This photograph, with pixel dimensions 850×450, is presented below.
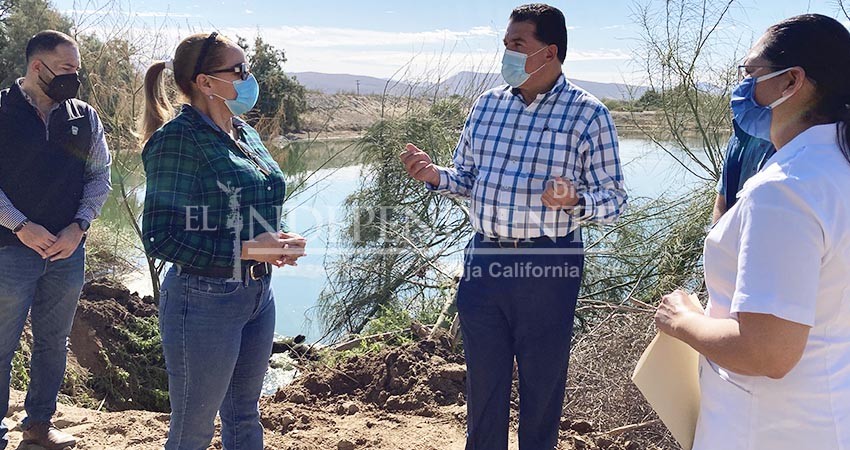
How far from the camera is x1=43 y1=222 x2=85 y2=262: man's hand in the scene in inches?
117

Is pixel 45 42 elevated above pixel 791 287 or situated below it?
above

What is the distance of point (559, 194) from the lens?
7.84ft

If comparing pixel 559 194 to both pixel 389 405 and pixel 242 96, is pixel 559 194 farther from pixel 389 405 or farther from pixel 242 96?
pixel 389 405

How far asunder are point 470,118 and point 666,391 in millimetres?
1532

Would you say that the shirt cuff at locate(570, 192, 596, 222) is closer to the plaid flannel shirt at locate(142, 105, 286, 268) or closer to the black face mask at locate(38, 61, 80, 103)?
the plaid flannel shirt at locate(142, 105, 286, 268)

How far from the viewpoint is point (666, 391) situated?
1654mm

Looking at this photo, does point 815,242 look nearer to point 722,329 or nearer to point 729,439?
point 722,329

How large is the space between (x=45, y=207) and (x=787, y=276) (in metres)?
2.99

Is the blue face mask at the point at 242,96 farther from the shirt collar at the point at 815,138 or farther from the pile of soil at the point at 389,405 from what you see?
the pile of soil at the point at 389,405

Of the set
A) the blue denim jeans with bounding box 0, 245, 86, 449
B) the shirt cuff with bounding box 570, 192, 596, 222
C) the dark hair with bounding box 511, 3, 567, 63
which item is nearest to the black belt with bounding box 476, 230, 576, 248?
the shirt cuff with bounding box 570, 192, 596, 222

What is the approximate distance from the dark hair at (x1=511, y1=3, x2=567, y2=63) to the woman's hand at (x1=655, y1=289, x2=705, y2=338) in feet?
4.42

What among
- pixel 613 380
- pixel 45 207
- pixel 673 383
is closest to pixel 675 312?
pixel 673 383

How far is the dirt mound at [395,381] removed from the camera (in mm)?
4266

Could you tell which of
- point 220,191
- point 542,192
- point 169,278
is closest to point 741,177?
point 542,192
